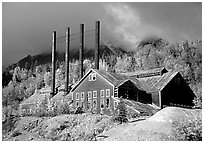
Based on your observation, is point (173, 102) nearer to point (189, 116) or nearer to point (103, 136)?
point (189, 116)

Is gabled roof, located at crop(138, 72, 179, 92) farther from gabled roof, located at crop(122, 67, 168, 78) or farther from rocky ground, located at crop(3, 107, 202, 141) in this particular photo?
rocky ground, located at crop(3, 107, 202, 141)

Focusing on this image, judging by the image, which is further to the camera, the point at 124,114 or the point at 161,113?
the point at 124,114

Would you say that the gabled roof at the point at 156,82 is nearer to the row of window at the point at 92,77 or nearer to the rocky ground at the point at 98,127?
the row of window at the point at 92,77

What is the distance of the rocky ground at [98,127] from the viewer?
67.8 feet

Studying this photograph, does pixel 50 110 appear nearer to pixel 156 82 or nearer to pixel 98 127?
pixel 98 127

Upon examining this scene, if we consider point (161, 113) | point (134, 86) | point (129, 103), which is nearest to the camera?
point (161, 113)

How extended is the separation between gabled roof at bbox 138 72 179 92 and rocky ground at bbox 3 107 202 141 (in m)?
19.4

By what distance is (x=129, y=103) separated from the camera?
40.8 metres

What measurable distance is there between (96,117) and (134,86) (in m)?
18.5

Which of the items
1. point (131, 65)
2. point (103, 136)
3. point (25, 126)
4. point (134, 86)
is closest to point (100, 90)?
point (134, 86)

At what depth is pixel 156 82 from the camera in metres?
49.6

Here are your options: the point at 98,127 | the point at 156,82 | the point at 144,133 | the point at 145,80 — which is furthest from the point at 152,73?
the point at 144,133

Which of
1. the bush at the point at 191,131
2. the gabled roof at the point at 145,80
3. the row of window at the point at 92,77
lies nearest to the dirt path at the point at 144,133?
the bush at the point at 191,131

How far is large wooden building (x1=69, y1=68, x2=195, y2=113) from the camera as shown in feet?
148
